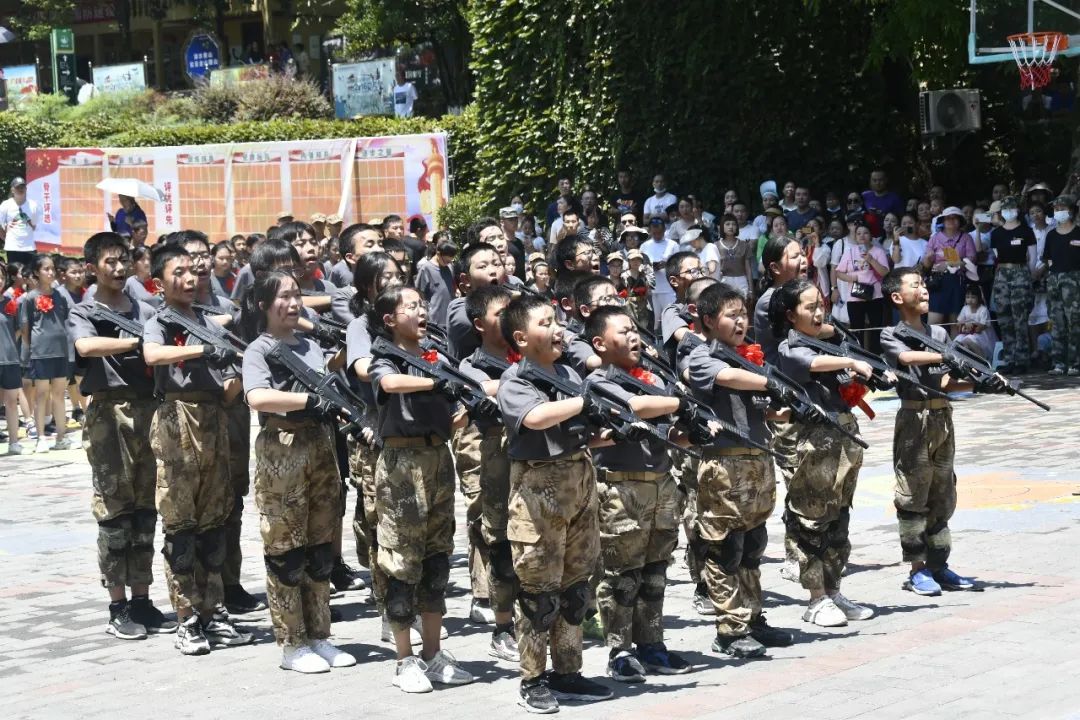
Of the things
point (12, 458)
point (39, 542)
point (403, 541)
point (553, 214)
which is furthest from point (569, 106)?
point (403, 541)

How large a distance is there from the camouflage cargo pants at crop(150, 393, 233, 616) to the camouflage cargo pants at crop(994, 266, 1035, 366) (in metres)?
11.3

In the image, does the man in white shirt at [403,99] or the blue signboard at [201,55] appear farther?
the blue signboard at [201,55]

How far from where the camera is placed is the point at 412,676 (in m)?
6.97

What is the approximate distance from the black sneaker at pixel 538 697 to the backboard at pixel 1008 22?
39.6 feet

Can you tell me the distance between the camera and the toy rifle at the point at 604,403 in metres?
6.50

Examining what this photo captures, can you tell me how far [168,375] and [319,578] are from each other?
4.59 feet

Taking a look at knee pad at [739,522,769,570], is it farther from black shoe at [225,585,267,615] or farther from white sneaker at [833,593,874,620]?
black shoe at [225,585,267,615]

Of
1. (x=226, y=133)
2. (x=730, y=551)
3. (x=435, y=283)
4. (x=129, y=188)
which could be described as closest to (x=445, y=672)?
(x=730, y=551)

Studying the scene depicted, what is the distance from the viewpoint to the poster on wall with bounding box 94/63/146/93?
120 feet

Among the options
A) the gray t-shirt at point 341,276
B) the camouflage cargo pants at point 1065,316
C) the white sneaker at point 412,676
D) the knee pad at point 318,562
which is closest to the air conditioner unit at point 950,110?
the camouflage cargo pants at point 1065,316

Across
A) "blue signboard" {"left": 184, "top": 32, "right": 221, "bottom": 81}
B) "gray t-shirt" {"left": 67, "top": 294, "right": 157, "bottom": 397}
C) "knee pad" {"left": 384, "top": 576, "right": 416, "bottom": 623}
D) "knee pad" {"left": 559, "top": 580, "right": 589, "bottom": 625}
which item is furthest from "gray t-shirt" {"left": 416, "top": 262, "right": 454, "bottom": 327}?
"blue signboard" {"left": 184, "top": 32, "right": 221, "bottom": 81}

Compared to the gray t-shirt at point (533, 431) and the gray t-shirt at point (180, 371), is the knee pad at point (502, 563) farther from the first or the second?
the gray t-shirt at point (180, 371)

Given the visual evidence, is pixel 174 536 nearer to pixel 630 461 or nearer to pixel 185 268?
pixel 185 268

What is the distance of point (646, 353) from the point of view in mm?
8008
